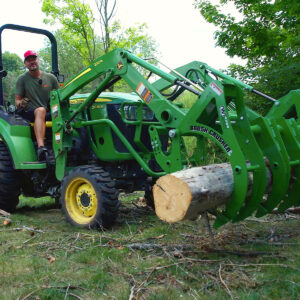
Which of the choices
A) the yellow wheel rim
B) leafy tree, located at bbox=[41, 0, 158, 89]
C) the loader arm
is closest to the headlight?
the loader arm

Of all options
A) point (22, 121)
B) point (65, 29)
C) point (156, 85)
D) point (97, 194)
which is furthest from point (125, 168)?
point (65, 29)

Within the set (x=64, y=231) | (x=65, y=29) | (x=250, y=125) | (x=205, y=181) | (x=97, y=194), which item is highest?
(x=65, y=29)

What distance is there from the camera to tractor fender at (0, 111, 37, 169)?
5953 mm

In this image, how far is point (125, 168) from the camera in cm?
590

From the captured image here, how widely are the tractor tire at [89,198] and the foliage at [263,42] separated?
14.6 feet

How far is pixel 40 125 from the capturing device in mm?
5977

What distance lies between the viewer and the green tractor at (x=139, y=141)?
3.83 meters

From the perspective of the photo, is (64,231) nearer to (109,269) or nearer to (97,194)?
(97,194)

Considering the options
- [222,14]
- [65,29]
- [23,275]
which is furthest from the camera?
[65,29]

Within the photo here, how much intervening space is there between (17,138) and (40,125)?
17.2 inches

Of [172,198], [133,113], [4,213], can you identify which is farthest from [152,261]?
[4,213]

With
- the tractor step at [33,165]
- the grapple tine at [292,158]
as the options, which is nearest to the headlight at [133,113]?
the tractor step at [33,165]

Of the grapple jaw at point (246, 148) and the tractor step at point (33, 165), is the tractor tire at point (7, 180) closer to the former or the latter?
the tractor step at point (33, 165)

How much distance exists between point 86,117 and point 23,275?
2.99 meters
